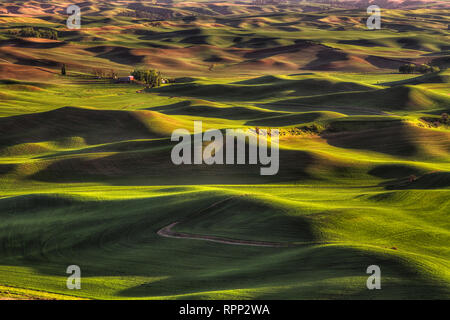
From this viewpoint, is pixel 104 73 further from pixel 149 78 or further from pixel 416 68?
pixel 416 68

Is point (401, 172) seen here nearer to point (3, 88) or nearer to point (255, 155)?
point (255, 155)

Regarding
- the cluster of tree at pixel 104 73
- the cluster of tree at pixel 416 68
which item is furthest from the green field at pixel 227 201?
the cluster of tree at pixel 416 68

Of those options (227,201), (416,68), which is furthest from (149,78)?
(227,201)

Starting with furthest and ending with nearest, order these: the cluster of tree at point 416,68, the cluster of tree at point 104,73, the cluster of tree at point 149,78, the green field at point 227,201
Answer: the cluster of tree at point 416,68 < the cluster of tree at point 104,73 < the cluster of tree at point 149,78 < the green field at point 227,201

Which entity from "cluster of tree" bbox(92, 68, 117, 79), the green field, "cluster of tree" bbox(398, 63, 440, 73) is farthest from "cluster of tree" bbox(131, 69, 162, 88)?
"cluster of tree" bbox(398, 63, 440, 73)

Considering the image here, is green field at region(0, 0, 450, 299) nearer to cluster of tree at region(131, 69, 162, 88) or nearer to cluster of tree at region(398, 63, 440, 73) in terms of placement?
cluster of tree at region(131, 69, 162, 88)

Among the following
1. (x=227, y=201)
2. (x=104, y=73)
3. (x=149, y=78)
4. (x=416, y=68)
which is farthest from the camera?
(x=416, y=68)

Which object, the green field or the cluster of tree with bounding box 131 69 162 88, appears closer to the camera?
the green field

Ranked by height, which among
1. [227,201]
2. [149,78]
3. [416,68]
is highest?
[416,68]

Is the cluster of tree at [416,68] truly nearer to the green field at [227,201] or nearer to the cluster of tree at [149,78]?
the green field at [227,201]

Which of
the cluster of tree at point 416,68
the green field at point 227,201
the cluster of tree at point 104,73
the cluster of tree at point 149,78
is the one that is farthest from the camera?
the cluster of tree at point 416,68
